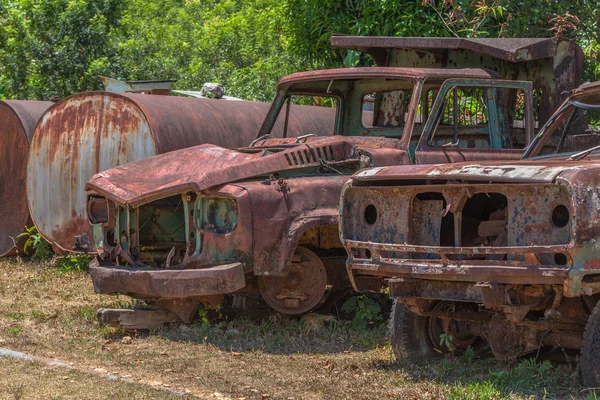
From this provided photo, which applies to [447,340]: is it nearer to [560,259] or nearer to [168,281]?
[560,259]

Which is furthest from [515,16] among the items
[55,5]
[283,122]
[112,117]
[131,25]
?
[131,25]

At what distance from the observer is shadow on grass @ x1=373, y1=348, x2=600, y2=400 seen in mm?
5461

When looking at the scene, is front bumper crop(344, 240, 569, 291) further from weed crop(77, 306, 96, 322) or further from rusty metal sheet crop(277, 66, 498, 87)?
weed crop(77, 306, 96, 322)

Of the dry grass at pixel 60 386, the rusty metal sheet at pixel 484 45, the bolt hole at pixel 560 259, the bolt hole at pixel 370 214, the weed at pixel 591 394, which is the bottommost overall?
the dry grass at pixel 60 386

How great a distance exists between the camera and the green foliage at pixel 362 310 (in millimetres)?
7809

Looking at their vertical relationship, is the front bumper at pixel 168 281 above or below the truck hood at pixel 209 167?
below

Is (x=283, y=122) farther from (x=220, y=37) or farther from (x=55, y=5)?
(x=220, y=37)

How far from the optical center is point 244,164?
755 centimetres

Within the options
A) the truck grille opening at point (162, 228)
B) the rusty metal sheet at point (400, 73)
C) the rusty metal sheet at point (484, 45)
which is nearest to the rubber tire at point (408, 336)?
the rusty metal sheet at point (400, 73)

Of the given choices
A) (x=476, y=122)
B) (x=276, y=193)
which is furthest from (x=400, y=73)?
(x=276, y=193)

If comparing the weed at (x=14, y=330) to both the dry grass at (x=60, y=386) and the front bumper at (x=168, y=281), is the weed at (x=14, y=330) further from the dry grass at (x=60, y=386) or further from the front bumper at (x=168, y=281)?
the dry grass at (x=60, y=386)

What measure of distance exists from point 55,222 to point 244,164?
4123 mm

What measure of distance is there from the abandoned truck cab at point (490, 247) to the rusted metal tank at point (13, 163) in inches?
267

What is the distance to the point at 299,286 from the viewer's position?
767cm
